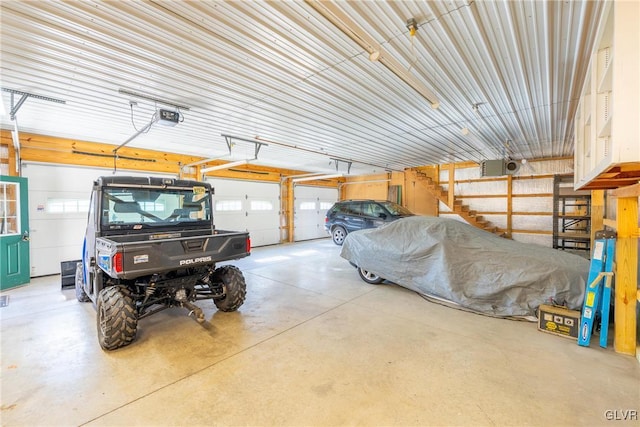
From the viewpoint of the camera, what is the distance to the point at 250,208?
8.96 meters

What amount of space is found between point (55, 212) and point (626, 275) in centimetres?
901

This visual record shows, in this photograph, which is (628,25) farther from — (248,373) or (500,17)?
(248,373)

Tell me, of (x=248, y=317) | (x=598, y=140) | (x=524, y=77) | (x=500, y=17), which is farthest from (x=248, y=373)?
(x=524, y=77)

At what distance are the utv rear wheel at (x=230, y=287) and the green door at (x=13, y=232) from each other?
4.05 m

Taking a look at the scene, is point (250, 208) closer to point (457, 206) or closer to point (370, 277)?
point (370, 277)

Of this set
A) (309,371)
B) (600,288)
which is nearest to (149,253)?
(309,371)

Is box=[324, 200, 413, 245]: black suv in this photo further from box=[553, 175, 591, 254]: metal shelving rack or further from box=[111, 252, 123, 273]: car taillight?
box=[111, 252, 123, 273]: car taillight

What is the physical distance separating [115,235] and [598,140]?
476 centimetres

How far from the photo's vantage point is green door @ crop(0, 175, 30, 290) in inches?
178

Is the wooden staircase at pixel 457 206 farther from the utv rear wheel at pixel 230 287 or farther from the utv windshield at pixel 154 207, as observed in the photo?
the utv windshield at pixel 154 207

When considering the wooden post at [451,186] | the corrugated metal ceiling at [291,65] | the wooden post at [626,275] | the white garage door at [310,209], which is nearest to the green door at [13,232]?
the corrugated metal ceiling at [291,65]

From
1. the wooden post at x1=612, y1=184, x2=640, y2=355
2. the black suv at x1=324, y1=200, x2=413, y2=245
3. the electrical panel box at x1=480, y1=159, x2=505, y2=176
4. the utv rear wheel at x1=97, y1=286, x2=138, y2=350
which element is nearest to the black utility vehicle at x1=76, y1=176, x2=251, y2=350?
the utv rear wheel at x1=97, y1=286, x2=138, y2=350

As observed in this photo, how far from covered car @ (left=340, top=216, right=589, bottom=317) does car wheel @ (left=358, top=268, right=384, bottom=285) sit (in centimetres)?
17

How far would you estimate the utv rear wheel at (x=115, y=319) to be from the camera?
2.58 meters
